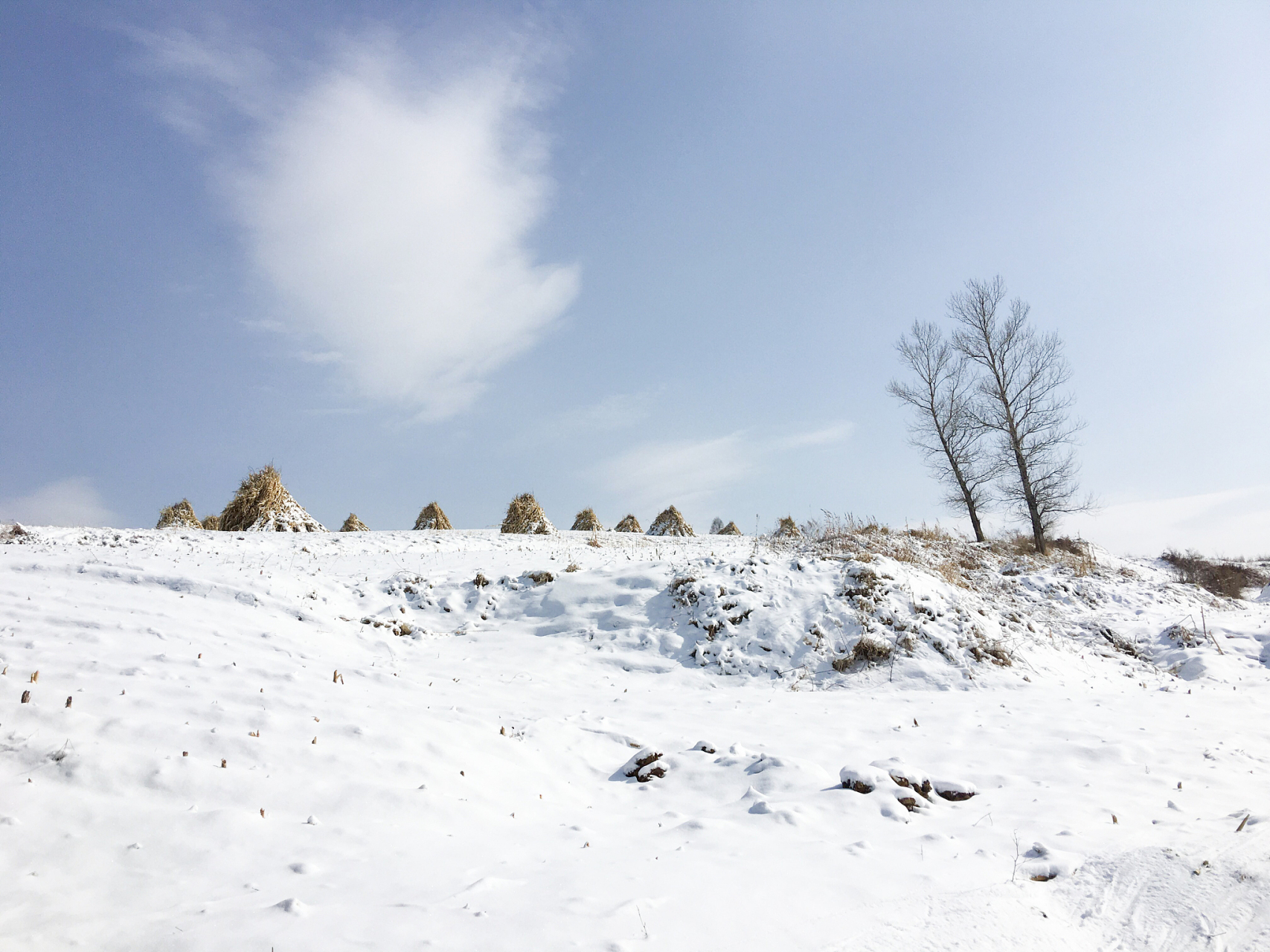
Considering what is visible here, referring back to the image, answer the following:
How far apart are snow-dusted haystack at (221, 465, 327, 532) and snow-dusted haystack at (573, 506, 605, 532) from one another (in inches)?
395

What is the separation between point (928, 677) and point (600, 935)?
7.40m

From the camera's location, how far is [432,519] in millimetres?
22500

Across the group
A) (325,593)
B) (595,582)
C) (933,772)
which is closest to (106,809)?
(933,772)

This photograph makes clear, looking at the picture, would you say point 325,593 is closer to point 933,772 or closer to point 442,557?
point 442,557

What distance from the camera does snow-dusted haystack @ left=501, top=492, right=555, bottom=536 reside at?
23031 millimetres

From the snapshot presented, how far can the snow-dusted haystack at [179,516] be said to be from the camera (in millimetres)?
22281

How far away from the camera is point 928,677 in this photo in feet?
29.1

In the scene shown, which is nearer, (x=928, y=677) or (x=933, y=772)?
(x=933, y=772)

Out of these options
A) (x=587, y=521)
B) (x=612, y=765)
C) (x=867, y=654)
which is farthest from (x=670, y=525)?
(x=612, y=765)

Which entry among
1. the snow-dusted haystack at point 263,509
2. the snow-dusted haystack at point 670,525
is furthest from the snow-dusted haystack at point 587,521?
the snow-dusted haystack at point 263,509

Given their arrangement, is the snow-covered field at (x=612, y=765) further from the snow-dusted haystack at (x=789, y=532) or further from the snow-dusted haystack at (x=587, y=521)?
the snow-dusted haystack at (x=587, y=521)

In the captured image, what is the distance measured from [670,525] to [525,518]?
667 centimetres

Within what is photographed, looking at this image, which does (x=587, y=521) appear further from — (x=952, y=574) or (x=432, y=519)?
(x=952, y=574)

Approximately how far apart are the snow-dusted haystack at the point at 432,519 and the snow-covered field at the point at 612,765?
34.9ft
